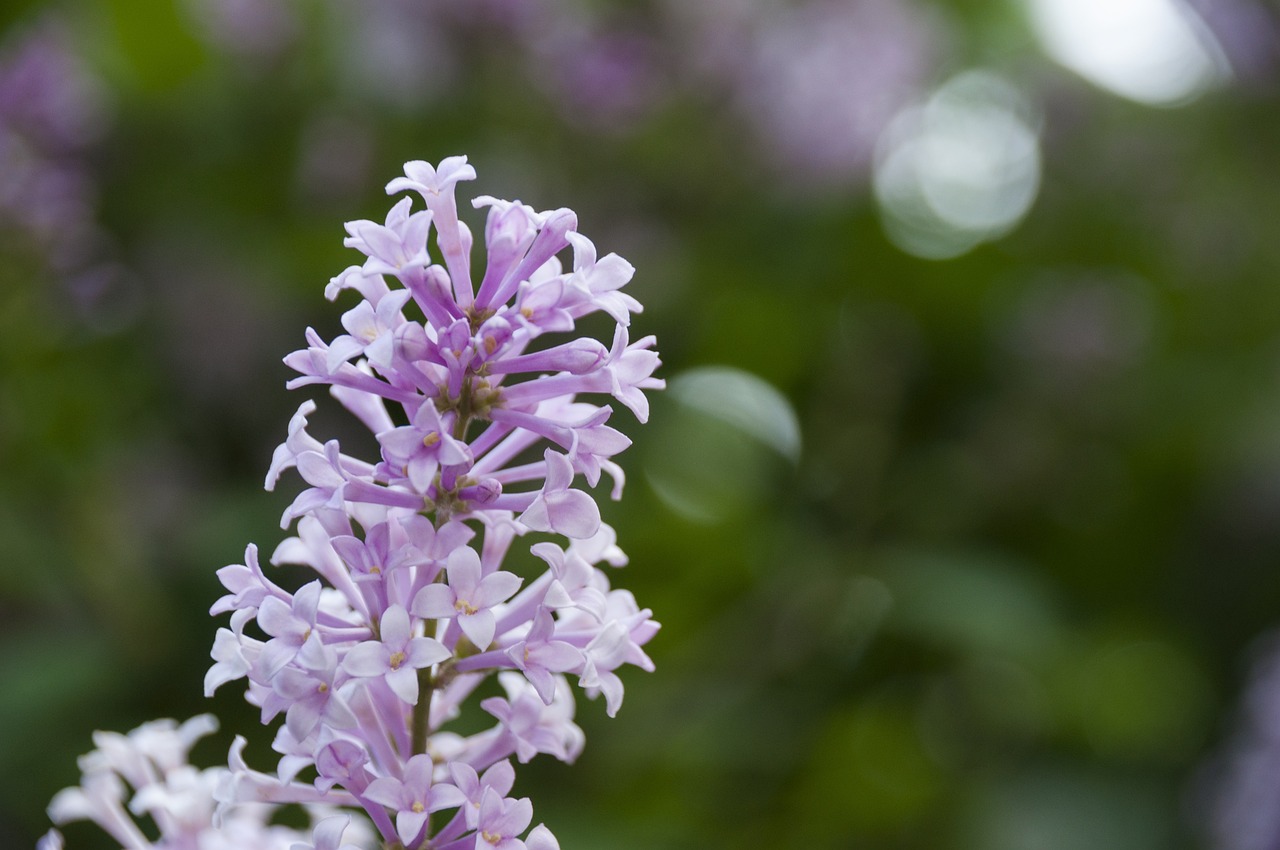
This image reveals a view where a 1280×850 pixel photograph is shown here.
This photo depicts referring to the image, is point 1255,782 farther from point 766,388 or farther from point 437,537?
point 437,537

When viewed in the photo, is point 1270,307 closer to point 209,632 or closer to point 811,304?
point 811,304

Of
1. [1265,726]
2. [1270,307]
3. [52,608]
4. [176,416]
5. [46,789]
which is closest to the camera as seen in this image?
[46,789]

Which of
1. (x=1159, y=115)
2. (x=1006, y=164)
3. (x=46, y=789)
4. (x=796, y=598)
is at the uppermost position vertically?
(x=1159, y=115)

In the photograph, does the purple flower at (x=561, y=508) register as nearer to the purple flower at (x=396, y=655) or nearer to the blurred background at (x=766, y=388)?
the purple flower at (x=396, y=655)

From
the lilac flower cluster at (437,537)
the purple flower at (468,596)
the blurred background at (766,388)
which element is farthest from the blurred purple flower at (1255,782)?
the purple flower at (468,596)

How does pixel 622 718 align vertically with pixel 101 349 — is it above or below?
below

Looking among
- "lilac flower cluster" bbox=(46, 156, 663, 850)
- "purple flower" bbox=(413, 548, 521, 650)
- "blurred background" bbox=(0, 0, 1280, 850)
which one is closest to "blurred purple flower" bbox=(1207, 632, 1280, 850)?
"blurred background" bbox=(0, 0, 1280, 850)

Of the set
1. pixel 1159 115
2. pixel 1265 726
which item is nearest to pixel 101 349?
pixel 1265 726

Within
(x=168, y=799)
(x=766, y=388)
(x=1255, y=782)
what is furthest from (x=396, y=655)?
(x=766, y=388)
